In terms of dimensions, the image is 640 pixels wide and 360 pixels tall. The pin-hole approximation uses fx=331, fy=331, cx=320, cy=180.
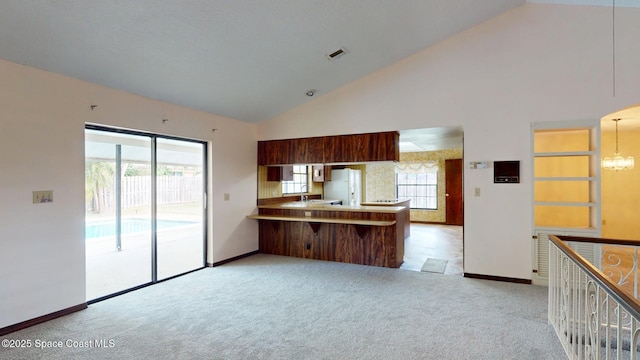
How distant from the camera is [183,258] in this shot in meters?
5.03

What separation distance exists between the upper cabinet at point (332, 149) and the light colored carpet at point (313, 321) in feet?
6.03

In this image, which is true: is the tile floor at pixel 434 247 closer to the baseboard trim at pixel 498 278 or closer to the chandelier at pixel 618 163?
the baseboard trim at pixel 498 278

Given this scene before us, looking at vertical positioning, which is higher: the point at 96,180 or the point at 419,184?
the point at 96,180

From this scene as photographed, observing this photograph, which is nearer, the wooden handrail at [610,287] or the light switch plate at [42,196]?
the wooden handrail at [610,287]

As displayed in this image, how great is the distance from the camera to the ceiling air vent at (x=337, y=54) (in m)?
4.20

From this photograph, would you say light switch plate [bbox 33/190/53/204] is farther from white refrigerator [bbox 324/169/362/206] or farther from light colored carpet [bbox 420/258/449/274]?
white refrigerator [bbox 324/169/362/206]

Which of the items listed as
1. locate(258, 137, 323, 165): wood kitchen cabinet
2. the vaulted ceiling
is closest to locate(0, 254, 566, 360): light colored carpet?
locate(258, 137, 323, 165): wood kitchen cabinet

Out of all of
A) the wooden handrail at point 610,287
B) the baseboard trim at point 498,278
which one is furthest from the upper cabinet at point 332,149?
the wooden handrail at point 610,287

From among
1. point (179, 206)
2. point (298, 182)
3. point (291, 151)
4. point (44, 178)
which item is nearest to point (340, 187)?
point (298, 182)

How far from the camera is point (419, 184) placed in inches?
414

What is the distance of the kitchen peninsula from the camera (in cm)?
506

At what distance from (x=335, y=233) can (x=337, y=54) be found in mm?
2769

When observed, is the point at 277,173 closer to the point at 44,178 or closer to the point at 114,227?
the point at 114,227

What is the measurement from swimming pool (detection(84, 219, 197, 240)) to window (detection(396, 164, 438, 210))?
25.0 ft
